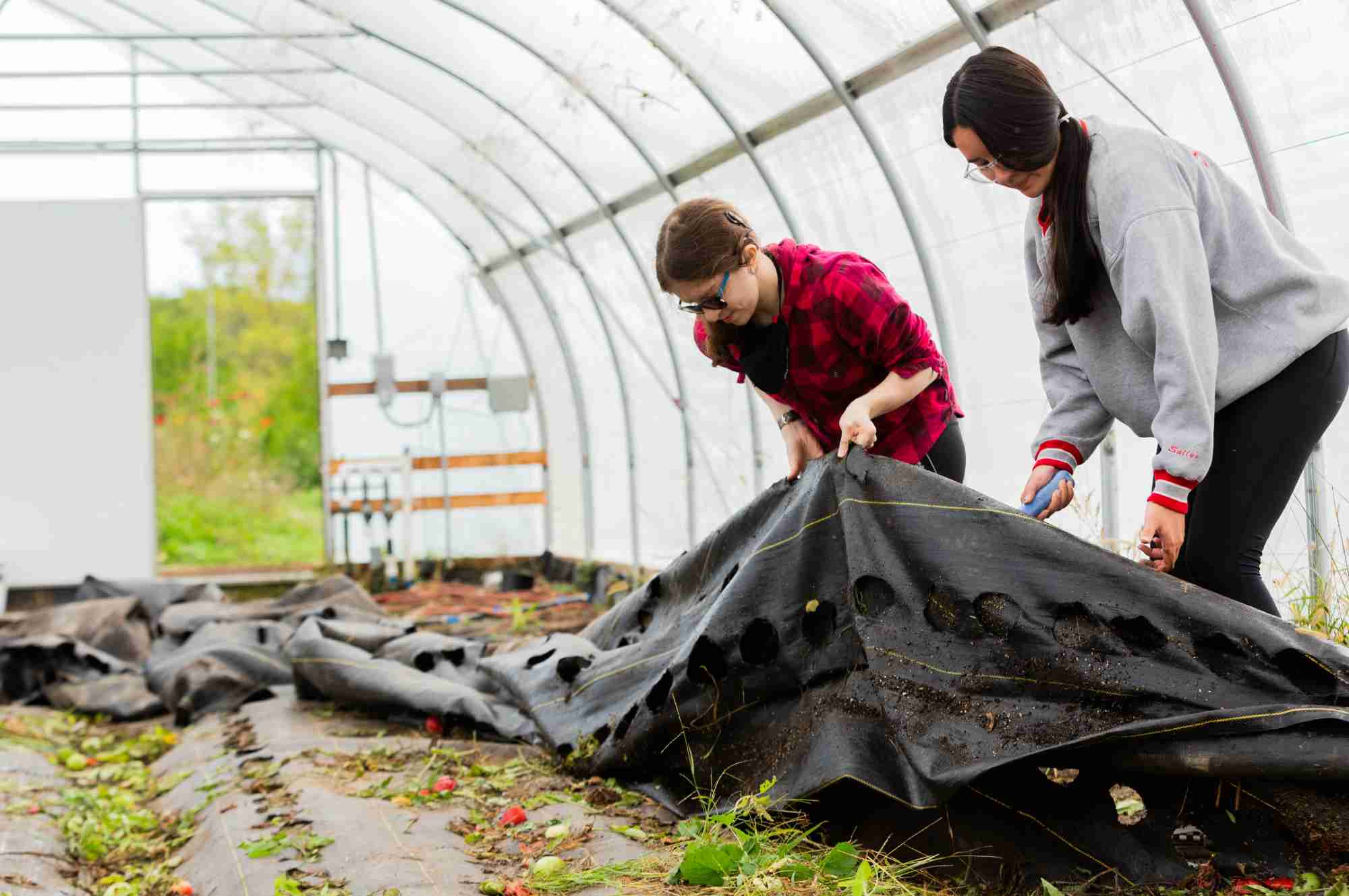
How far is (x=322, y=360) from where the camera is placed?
10.3m

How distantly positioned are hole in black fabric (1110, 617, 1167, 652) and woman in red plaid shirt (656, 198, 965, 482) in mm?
587

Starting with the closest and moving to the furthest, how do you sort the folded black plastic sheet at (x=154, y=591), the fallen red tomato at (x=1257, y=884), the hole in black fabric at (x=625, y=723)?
the fallen red tomato at (x=1257, y=884), the hole in black fabric at (x=625, y=723), the folded black plastic sheet at (x=154, y=591)

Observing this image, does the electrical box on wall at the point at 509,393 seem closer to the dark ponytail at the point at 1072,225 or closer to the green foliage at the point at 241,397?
the green foliage at the point at 241,397

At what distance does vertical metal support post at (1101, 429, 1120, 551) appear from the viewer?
411 centimetres

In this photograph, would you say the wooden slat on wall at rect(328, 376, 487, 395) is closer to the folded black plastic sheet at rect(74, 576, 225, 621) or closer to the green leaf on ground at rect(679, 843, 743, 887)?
the folded black plastic sheet at rect(74, 576, 225, 621)

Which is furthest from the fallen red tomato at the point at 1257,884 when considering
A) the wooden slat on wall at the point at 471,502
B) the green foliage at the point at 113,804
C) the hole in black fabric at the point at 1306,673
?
Result: the wooden slat on wall at the point at 471,502

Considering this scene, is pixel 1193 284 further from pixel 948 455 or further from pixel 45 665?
pixel 45 665

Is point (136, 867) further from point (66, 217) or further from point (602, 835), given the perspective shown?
point (66, 217)

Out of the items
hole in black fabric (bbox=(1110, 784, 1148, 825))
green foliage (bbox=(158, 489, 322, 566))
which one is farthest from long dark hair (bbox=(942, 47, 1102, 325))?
green foliage (bbox=(158, 489, 322, 566))

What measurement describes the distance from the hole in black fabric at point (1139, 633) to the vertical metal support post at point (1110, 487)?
2.07 m

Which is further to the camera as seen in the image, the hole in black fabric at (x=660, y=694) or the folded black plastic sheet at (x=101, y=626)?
the folded black plastic sheet at (x=101, y=626)

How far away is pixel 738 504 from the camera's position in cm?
689

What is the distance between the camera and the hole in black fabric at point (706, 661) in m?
2.58

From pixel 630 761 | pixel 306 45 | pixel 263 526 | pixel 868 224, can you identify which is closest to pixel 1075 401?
pixel 630 761
